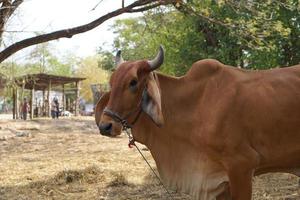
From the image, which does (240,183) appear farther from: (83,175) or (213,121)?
(83,175)

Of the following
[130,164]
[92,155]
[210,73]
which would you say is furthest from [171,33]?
[210,73]

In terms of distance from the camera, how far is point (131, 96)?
14.2 ft

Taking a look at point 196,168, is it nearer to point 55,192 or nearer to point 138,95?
point 138,95

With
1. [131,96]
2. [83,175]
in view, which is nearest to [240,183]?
[131,96]

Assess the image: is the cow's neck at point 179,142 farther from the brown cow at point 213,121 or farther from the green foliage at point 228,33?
the green foliage at point 228,33

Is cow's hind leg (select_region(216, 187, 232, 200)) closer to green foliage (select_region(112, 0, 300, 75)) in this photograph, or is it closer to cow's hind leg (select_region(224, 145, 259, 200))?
cow's hind leg (select_region(224, 145, 259, 200))

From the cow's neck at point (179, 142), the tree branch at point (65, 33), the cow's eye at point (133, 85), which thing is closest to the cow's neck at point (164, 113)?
the cow's neck at point (179, 142)

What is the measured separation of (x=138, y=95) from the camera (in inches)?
172

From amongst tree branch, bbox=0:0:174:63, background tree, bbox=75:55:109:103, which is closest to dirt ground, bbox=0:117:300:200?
tree branch, bbox=0:0:174:63

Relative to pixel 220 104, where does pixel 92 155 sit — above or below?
below

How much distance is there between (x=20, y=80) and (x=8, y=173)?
15713 millimetres

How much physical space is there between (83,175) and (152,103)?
4331 mm

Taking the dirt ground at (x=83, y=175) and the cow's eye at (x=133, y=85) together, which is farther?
the dirt ground at (x=83, y=175)

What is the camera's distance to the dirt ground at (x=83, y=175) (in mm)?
7207
